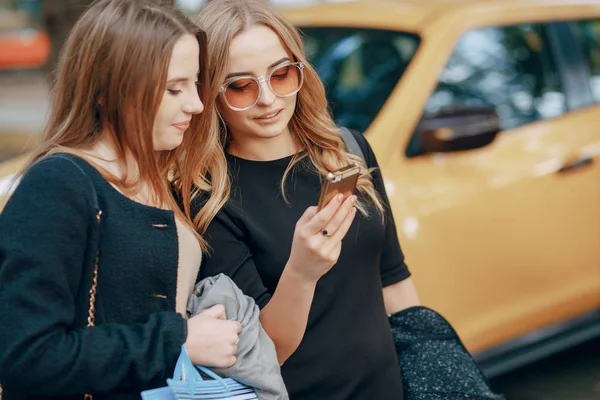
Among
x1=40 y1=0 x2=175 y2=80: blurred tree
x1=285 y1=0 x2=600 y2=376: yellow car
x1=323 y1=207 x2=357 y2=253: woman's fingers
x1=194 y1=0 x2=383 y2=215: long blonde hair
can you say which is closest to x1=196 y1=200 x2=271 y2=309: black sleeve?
x1=194 y1=0 x2=383 y2=215: long blonde hair

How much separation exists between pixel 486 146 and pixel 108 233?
2.30 metres

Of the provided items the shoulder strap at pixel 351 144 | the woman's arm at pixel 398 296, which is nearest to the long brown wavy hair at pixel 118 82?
the shoulder strap at pixel 351 144

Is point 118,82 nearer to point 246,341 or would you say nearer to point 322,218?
point 322,218

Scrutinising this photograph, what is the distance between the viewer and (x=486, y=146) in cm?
369

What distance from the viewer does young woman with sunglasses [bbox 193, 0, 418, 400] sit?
6.79 feet

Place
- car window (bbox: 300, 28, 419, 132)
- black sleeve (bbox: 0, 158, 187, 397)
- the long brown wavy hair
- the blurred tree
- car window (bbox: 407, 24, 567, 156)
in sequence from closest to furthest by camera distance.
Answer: black sleeve (bbox: 0, 158, 187, 397)
the long brown wavy hair
car window (bbox: 300, 28, 419, 132)
car window (bbox: 407, 24, 567, 156)
the blurred tree

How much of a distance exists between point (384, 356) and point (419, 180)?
1.41 meters

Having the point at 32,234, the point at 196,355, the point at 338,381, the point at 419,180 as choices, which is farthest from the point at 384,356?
the point at 419,180

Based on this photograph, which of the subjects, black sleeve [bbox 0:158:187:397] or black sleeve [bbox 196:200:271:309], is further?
black sleeve [bbox 196:200:271:309]

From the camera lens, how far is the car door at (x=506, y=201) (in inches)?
137

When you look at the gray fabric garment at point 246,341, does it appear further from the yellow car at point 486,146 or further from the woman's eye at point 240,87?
the yellow car at point 486,146

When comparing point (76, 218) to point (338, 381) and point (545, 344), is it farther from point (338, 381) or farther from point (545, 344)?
point (545, 344)

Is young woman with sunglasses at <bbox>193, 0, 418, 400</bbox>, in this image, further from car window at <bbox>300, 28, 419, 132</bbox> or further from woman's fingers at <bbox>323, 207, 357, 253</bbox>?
car window at <bbox>300, 28, 419, 132</bbox>

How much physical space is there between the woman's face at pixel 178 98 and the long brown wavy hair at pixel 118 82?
0.08ft
